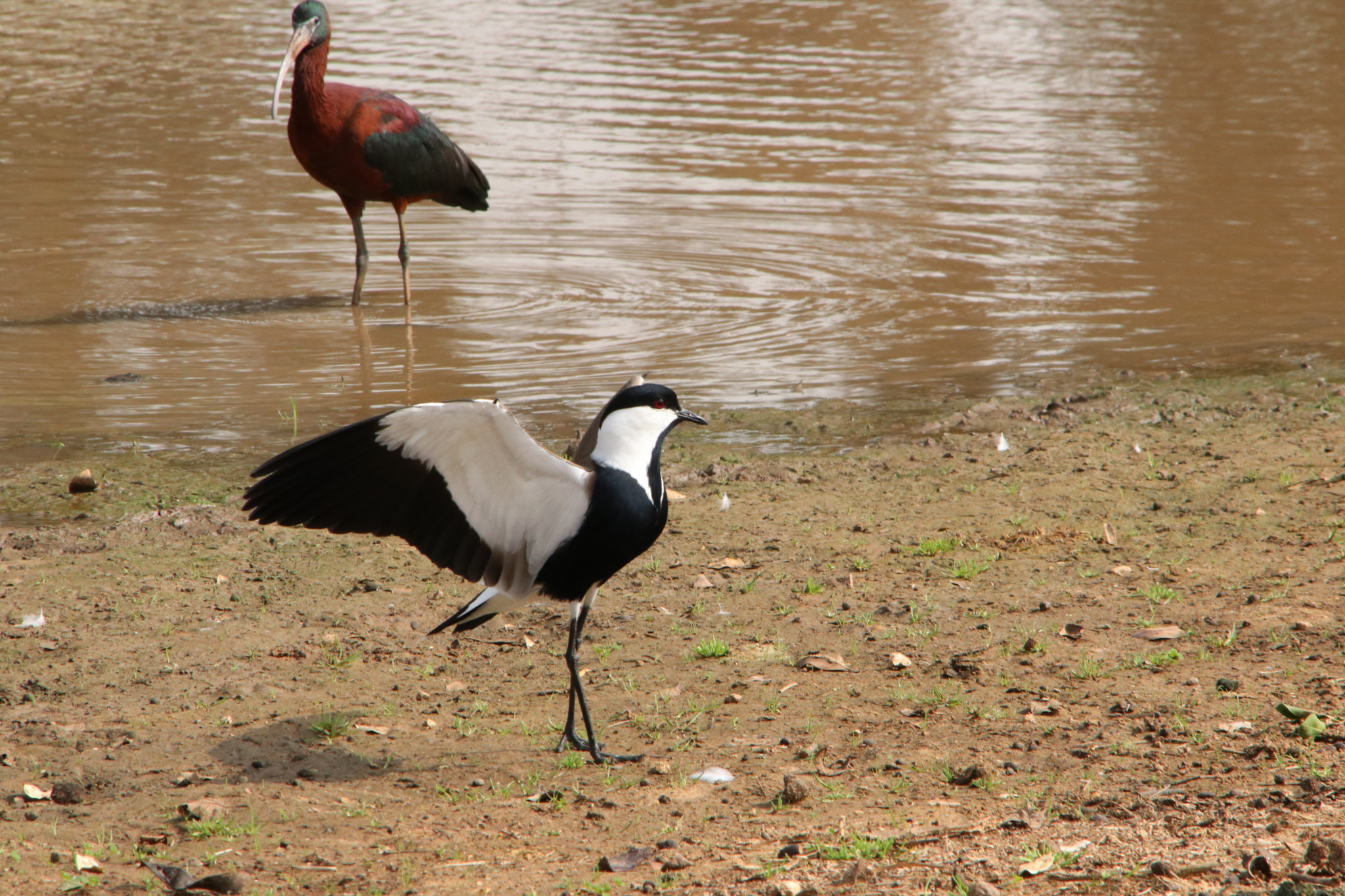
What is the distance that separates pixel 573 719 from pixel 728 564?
4.57 feet

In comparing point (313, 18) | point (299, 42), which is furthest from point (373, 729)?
point (313, 18)

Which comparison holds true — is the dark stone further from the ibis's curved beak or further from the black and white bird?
the ibis's curved beak

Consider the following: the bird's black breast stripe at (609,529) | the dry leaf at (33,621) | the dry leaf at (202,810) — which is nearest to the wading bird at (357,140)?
the dry leaf at (33,621)

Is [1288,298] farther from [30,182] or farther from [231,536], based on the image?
[30,182]

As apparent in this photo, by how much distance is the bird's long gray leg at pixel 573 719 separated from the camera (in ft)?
13.1

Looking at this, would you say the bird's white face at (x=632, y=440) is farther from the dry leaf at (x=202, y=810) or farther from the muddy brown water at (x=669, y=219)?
the muddy brown water at (x=669, y=219)

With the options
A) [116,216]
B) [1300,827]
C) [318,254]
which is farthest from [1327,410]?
[116,216]

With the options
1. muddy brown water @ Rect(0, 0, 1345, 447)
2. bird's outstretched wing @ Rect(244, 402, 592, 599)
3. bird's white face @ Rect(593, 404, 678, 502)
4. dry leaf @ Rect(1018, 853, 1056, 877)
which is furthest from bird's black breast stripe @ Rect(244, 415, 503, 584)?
muddy brown water @ Rect(0, 0, 1345, 447)

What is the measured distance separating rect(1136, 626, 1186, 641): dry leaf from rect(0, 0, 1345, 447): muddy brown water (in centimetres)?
295

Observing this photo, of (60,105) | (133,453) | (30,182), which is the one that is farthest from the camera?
(60,105)

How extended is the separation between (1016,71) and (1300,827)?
16.5 m

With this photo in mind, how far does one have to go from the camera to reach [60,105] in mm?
15305

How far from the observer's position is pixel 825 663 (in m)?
4.57

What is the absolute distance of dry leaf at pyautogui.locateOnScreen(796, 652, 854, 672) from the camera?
4539 millimetres
